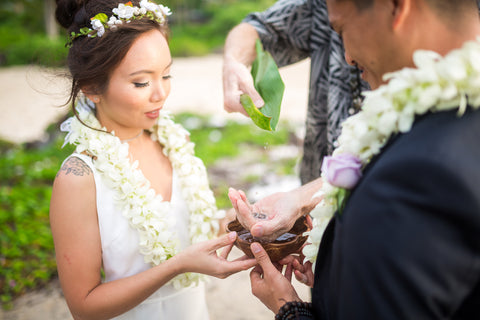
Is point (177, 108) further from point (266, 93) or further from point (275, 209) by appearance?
point (275, 209)

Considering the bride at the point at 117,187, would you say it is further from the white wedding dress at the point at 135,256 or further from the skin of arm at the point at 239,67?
the skin of arm at the point at 239,67

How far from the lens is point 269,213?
212cm

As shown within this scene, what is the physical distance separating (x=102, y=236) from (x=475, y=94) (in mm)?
1702

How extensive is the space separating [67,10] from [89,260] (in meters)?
1.22

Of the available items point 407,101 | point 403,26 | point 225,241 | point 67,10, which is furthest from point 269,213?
point 67,10

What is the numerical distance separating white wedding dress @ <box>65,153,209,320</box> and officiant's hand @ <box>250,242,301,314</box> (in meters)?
0.63

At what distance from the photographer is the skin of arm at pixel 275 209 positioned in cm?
188

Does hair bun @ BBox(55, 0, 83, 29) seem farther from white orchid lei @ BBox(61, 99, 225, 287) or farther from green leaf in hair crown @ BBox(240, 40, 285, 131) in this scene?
green leaf in hair crown @ BBox(240, 40, 285, 131)

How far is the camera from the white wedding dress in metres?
2.06

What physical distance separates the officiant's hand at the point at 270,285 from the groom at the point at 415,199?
39cm

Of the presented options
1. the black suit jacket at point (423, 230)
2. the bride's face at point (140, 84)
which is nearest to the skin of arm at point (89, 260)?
the bride's face at point (140, 84)

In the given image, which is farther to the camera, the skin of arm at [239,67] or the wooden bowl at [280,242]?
the skin of arm at [239,67]

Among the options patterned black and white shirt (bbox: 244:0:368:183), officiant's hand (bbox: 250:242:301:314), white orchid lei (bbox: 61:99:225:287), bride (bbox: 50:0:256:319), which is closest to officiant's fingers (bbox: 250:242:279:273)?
officiant's hand (bbox: 250:242:301:314)

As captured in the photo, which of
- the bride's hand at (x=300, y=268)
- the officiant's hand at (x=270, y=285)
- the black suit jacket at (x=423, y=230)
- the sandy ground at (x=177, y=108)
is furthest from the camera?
the sandy ground at (x=177, y=108)
